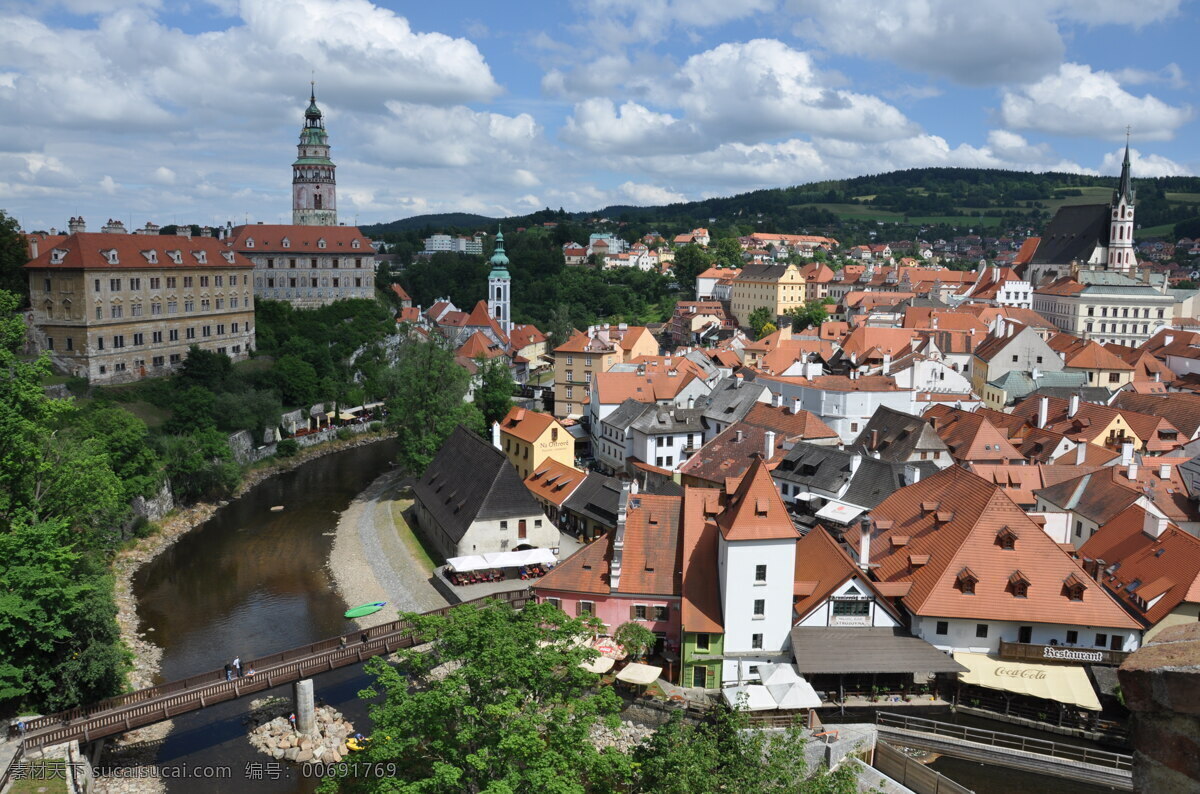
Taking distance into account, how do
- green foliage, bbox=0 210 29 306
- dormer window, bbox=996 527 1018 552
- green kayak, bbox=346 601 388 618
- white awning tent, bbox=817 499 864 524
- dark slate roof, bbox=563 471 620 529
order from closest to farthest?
1. dormer window, bbox=996 527 1018 552
2. green kayak, bbox=346 601 388 618
3. white awning tent, bbox=817 499 864 524
4. dark slate roof, bbox=563 471 620 529
5. green foliage, bbox=0 210 29 306

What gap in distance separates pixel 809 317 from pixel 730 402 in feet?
150

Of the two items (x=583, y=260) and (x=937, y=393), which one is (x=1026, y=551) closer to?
(x=937, y=393)

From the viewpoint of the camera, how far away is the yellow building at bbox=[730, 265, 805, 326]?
336ft

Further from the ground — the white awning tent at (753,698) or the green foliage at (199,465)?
the green foliage at (199,465)

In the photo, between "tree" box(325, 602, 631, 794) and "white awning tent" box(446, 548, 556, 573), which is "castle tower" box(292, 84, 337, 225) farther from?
"tree" box(325, 602, 631, 794)

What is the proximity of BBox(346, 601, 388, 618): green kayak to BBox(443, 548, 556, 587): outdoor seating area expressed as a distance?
3.21m

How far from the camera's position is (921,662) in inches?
1016

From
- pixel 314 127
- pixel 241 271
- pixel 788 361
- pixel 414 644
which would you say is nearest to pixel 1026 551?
pixel 414 644

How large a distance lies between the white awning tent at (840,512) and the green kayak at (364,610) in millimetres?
18235

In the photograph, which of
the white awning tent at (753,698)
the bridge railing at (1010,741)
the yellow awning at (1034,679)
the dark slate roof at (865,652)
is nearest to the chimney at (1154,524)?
the yellow awning at (1034,679)

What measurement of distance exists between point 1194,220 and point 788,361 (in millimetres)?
154639

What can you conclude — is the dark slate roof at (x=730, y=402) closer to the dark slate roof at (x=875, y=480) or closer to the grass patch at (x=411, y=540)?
the dark slate roof at (x=875, y=480)

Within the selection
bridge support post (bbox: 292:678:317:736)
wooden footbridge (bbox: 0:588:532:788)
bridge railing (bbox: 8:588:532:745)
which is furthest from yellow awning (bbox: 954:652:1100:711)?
bridge support post (bbox: 292:678:317:736)

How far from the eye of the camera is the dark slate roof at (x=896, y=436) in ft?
137
